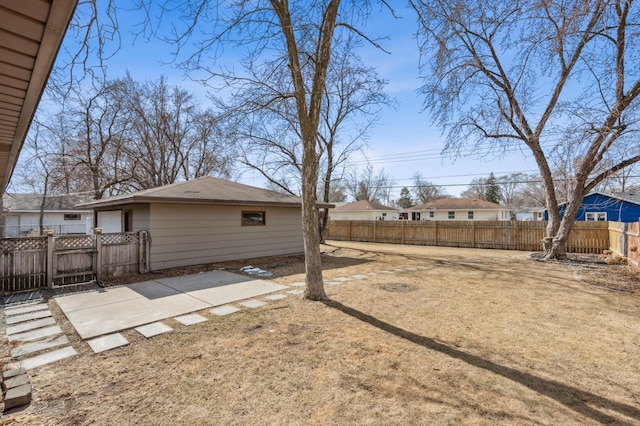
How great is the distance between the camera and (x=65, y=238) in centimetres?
Result: 684

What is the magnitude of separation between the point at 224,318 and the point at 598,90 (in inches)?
408

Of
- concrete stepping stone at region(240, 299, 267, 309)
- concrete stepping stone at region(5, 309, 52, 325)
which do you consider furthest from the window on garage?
concrete stepping stone at region(5, 309, 52, 325)

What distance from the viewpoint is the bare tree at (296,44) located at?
16.6ft

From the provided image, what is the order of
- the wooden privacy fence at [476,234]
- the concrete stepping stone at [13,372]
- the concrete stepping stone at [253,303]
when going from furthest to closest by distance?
the wooden privacy fence at [476,234], the concrete stepping stone at [253,303], the concrete stepping stone at [13,372]

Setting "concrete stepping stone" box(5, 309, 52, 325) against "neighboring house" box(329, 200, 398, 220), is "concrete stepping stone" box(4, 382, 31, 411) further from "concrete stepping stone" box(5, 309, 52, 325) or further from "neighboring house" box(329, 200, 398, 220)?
"neighboring house" box(329, 200, 398, 220)

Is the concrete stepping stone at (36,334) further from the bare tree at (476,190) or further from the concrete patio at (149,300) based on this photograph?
the bare tree at (476,190)

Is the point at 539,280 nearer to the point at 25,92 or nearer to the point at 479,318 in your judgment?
the point at 479,318

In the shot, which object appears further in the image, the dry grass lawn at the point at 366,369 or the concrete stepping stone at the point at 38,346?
the concrete stepping stone at the point at 38,346

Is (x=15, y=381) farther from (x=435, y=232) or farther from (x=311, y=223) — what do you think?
(x=435, y=232)

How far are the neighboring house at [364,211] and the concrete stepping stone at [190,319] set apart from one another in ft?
85.6

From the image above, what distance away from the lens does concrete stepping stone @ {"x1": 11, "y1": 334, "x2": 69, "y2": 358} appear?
3.33 meters

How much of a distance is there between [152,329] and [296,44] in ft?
17.0

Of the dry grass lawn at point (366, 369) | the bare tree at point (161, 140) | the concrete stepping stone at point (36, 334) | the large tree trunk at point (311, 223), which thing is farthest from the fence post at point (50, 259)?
the bare tree at point (161, 140)

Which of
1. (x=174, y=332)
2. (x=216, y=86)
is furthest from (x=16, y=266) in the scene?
(x=216, y=86)
